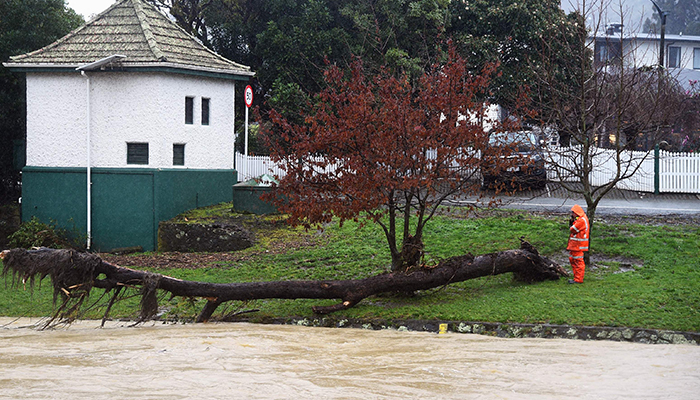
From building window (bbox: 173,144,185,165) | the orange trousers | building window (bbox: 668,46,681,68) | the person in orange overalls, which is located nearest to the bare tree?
the person in orange overalls

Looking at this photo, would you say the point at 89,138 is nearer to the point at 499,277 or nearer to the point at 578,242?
the point at 499,277

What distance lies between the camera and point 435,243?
51.9ft

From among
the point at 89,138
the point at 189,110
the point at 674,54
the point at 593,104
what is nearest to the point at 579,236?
the point at 593,104

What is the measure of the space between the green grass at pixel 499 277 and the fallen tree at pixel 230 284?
30 cm

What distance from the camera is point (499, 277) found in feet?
44.2

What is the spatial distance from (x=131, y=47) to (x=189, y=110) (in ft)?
7.62

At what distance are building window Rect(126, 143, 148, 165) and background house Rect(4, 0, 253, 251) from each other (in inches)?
1.1

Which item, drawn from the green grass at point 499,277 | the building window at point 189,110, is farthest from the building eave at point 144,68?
the green grass at point 499,277

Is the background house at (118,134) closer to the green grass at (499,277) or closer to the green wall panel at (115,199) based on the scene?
the green wall panel at (115,199)

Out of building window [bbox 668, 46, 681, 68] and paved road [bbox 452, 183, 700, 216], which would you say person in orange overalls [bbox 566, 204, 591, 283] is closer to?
paved road [bbox 452, 183, 700, 216]

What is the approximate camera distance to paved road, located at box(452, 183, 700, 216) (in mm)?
18344

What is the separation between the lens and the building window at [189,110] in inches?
807

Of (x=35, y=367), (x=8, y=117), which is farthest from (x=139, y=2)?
(x=35, y=367)

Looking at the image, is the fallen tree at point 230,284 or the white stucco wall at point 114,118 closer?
the fallen tree at point 230,284
